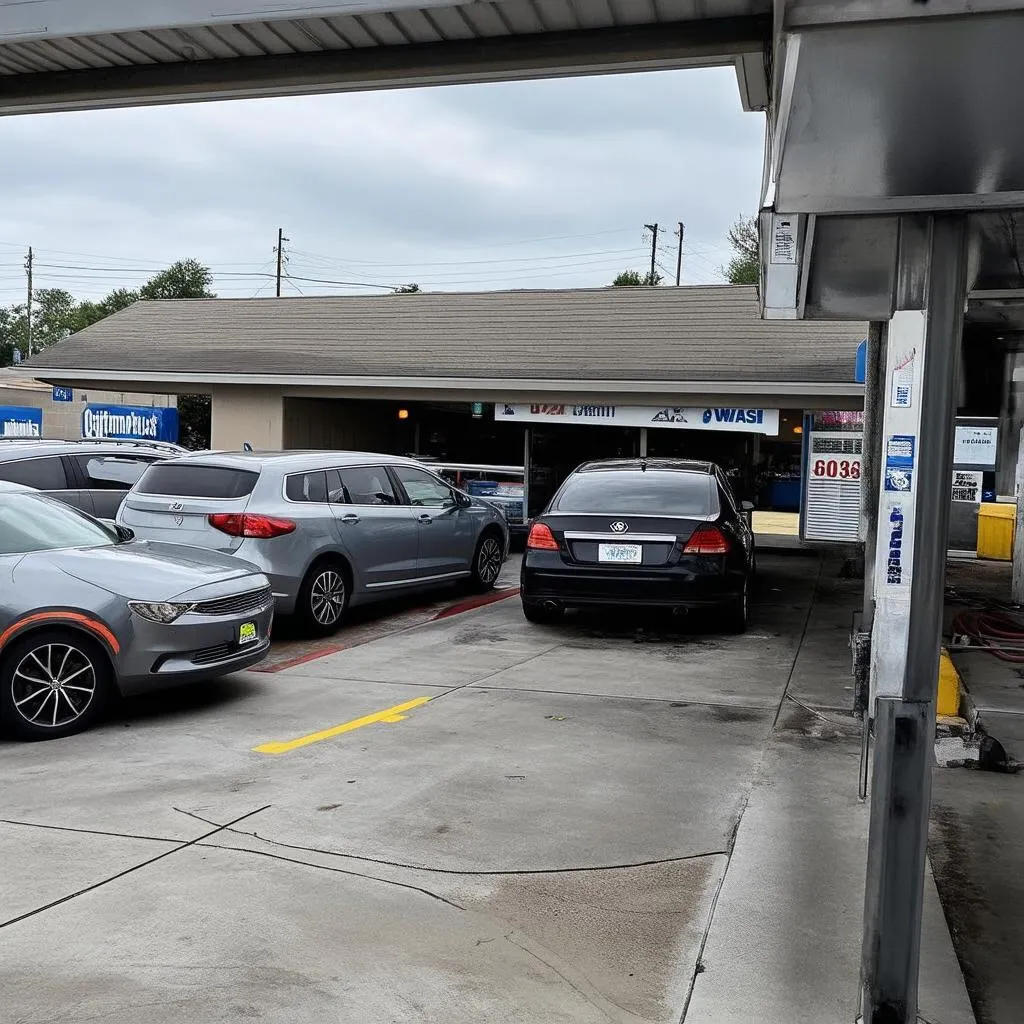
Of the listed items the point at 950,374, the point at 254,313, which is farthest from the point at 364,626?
the point at 254,313

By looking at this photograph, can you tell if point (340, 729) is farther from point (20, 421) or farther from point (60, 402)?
point (60, 402)

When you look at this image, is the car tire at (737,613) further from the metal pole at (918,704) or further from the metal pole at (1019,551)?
the metal pole at (918,704)

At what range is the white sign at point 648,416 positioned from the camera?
17.5 meters

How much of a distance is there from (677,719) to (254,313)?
1830cm

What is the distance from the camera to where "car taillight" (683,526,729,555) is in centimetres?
1011

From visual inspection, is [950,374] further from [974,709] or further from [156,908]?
[974,709]

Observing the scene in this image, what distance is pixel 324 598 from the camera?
10.7 metres

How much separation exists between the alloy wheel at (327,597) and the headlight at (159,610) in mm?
3119

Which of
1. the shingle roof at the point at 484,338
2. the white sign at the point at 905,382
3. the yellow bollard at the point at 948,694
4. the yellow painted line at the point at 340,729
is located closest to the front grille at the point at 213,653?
the yellow painted line at the point at 340,729

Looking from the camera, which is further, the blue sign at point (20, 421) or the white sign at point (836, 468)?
the blue sign at point (20, 421)

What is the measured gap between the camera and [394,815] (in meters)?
5.39

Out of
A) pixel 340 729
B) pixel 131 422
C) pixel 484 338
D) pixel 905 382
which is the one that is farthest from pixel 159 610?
pixel 131 422

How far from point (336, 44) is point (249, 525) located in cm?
594

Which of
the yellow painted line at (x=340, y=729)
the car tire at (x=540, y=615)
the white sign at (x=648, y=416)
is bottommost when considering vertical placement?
the yellow painted line at (x=340, y=729)
